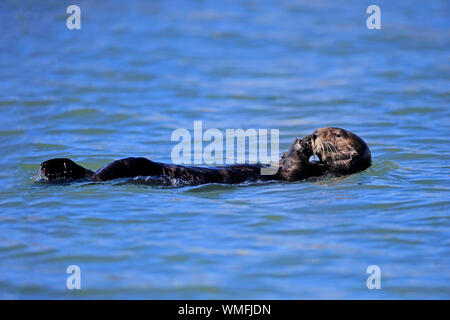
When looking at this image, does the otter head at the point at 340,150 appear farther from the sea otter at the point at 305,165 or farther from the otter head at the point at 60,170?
the otter head at the point at 60,170

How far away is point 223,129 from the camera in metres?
10.3

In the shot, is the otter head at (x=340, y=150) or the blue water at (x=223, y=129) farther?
the otter head at (x=340, y=150)

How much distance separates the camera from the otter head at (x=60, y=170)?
6.33 metres

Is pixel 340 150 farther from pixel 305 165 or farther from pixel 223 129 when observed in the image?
pixel 223 129

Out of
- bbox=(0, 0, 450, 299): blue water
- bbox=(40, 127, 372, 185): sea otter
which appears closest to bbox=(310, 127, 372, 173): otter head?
bbox=(40, 127, 372, 185): sea otter

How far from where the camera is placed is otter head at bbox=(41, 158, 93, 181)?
633 cm

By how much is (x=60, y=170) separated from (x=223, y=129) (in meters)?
4.33

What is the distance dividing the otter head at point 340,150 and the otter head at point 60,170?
2518mm

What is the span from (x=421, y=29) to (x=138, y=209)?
12.9m

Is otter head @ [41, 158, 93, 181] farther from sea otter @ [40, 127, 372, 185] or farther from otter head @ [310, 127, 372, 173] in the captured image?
otter head @ [310, 127, 372, 173]

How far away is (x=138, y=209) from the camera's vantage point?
240 inches

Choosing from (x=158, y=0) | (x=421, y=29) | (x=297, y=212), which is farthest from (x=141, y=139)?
(x=158, y=0)

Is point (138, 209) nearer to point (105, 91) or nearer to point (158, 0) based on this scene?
point (105, 91)

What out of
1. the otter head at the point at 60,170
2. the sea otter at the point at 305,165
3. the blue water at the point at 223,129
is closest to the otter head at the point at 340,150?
the sea otter at the point at 305,165
